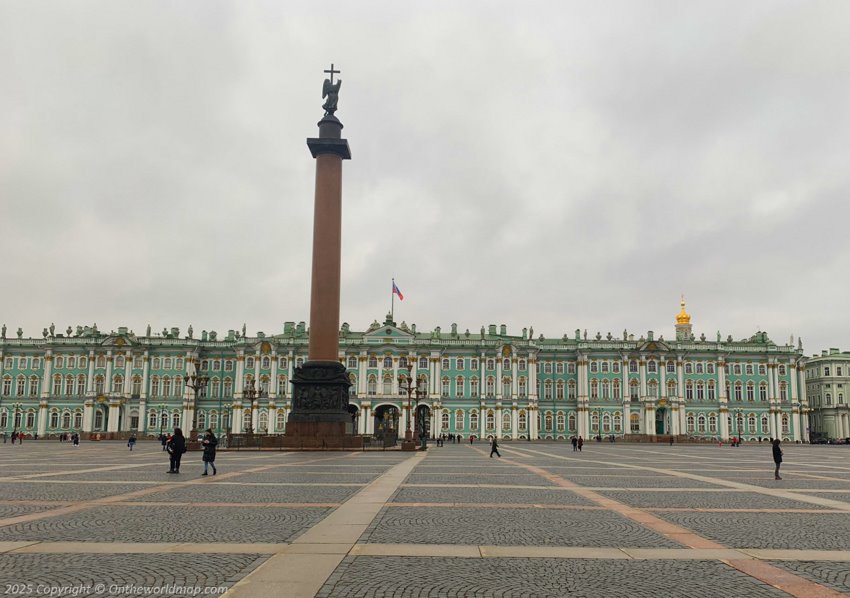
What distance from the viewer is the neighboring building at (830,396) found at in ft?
383

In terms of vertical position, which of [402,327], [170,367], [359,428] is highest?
[402,327]

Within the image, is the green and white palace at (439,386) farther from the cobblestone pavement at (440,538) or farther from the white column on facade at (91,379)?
the cobblestone pavement at (440,538)

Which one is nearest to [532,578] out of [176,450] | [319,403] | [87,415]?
[176,450]

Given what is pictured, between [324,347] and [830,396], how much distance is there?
10655cm

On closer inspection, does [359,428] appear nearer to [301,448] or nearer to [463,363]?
[463,363]

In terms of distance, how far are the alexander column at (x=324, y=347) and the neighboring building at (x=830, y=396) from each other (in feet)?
334

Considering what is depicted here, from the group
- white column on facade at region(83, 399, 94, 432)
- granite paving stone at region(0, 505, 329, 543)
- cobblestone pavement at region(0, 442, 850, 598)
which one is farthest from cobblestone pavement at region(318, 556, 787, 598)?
white column on facade at region(83, 399, 94, 432)

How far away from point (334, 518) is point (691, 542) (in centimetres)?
625

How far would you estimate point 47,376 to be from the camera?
10138 centimetres

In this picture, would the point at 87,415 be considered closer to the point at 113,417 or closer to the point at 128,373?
the point at 113,417

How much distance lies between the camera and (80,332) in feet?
351

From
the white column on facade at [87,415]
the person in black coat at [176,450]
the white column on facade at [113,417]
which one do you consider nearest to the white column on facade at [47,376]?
the white column on facade at [87,415]

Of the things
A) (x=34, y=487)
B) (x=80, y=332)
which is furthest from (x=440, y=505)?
(x=80, y=332)

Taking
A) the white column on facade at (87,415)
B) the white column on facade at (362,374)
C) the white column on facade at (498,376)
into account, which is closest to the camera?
the white column on facade at (87,415)
